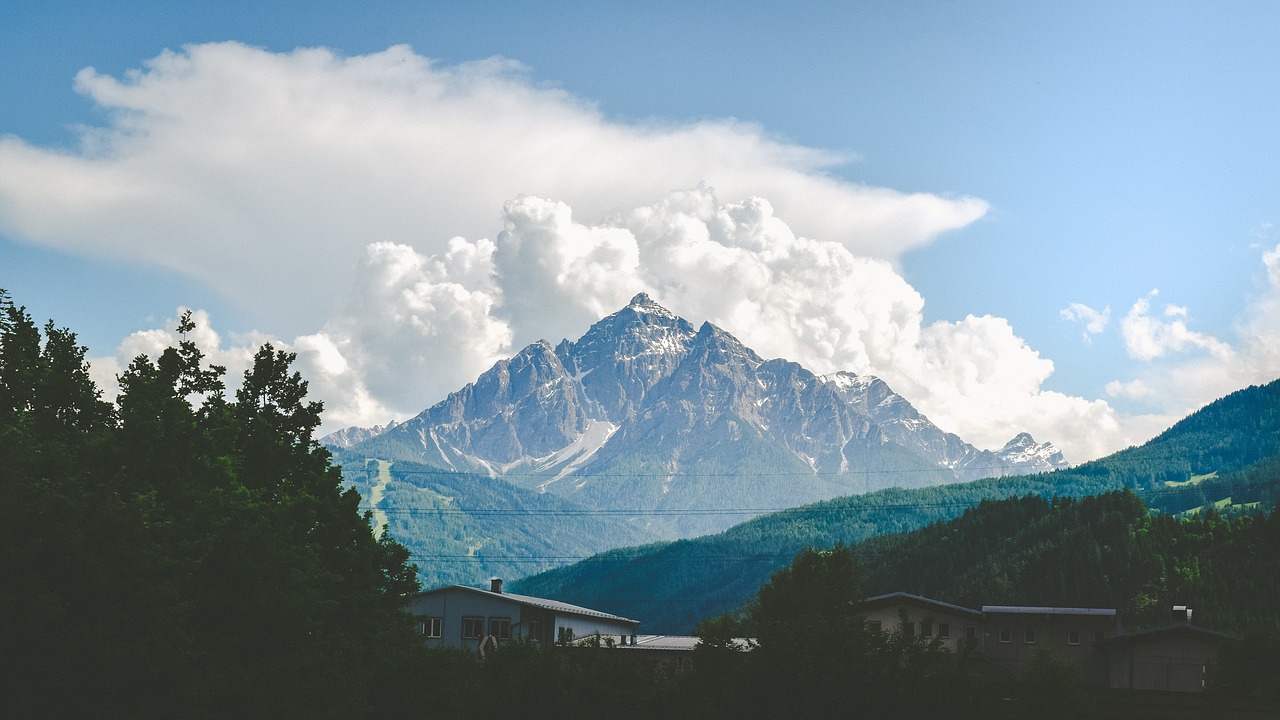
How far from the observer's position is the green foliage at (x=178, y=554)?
37.6 m

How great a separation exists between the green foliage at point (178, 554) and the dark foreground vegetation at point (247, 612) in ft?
0.24

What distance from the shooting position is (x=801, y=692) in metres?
36.4

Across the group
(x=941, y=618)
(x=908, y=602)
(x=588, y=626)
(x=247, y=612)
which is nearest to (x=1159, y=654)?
(x=941, y=618)

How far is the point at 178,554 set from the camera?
43906 mm

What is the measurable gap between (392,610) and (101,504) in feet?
95.6

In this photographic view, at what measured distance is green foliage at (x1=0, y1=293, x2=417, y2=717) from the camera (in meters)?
37.6

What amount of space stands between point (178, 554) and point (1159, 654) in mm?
80234

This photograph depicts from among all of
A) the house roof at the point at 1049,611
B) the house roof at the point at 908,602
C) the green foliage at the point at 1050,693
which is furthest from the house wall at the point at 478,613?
the green foliage at the point at 1050,693

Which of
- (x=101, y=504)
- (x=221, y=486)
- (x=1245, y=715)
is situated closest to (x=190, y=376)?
(x=221, y=486)

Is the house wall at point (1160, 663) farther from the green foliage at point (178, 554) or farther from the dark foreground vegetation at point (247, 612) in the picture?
the green foliage at point (178, 554)

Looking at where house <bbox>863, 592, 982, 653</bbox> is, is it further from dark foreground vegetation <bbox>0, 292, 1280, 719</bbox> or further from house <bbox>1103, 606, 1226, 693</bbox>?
dark foreground vegetation <bbox>0, 292, 1280, 719</bbox>

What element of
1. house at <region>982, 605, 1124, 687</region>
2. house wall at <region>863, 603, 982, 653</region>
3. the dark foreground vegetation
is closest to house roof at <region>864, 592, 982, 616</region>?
house wall at <region>863, 603, 982, 653</region>

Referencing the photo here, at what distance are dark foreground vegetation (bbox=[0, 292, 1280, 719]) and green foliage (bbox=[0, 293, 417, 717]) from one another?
74mm

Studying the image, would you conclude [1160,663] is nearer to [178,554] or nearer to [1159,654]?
[1159,654]
